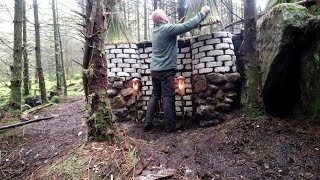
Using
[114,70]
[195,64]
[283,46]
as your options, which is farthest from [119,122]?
[283,46]

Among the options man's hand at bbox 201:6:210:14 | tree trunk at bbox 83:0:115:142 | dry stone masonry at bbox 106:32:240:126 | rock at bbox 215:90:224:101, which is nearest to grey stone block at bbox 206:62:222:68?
dry stone masonry at bbox 106:32:240:126

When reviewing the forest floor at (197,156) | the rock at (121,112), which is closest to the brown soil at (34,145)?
the forest floor at (197,156)

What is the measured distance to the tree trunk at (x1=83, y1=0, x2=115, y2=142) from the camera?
8.82 feet

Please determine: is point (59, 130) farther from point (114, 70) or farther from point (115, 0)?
point (115, 0)

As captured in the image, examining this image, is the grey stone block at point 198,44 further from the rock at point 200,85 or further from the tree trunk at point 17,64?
the tree trunk at point 17,64

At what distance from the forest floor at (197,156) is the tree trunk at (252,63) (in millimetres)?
236

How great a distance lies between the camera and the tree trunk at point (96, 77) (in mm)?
2688

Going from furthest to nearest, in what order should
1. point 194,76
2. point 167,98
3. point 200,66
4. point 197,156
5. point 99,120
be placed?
point 194,76 < point 200,66 < point 167,98 < point 197,156 < point 99,120

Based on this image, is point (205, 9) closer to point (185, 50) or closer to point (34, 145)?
point (185, 50)

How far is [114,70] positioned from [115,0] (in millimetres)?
1293

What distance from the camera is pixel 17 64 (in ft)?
20.4

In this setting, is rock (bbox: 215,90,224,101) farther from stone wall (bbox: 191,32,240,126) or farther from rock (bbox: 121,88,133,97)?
rock (bbox: 121,88,133,97)

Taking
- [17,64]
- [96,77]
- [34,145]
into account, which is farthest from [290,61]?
[17,64]

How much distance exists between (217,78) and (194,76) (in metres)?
0.47
